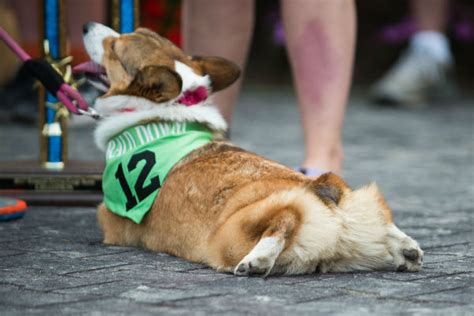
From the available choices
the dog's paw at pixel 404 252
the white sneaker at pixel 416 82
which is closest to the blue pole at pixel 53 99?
the dog's paw at pixel 404 252

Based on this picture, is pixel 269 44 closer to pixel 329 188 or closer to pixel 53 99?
pixel 53 99

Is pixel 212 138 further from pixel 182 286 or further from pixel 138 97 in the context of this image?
pixel 182 286

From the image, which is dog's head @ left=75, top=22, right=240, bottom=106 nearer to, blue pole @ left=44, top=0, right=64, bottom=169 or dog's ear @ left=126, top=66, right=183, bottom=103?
dog's ear @ left=126, top=66, right=183, bottom=103

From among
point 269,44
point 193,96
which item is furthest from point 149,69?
point 269,44

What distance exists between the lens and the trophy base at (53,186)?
4.16m

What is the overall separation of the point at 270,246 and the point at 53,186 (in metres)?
1.60

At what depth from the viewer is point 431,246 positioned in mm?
3473

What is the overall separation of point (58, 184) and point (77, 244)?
0.76 metres

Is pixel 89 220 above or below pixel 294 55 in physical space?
below

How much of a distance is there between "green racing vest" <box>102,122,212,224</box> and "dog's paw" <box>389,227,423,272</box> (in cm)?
72

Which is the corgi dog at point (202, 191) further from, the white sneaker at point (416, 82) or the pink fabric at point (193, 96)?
the white sneaker at point (416, 82)

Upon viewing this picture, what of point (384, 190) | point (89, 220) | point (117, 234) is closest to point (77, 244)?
point (117, 234)

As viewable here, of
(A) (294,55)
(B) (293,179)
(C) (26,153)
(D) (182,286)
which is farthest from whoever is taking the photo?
(C) (26,153)

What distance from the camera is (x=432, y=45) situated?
754 centimetres
